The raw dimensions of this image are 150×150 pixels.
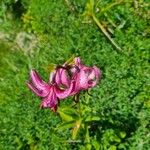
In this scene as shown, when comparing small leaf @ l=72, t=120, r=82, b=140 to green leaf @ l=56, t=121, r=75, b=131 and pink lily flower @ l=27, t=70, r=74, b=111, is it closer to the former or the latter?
green leaf @ l=56, t=121, r=75, b=131

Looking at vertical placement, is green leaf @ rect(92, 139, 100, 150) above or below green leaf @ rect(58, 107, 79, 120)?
below

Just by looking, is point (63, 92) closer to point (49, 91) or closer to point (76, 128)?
point (49, 91)

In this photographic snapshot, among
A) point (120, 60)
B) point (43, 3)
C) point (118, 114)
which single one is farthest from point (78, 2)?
point (118, 114)

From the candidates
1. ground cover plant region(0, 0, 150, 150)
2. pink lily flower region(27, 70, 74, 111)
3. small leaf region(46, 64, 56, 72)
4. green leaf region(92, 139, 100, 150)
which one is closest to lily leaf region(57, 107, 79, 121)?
ground cover plant region(0, 0, 150, 150)

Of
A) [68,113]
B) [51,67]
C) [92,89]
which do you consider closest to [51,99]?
[51,67]

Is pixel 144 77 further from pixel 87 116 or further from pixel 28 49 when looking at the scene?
pixel 28 49

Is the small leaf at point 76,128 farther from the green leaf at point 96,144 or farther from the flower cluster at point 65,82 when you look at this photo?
the flower cluster at point 65,82

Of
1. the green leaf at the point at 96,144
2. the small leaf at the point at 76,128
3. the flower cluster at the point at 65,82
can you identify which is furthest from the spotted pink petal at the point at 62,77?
the green leaf at the point at 96,144

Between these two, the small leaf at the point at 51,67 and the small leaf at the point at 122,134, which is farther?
the small leaf at the point at 122,134
